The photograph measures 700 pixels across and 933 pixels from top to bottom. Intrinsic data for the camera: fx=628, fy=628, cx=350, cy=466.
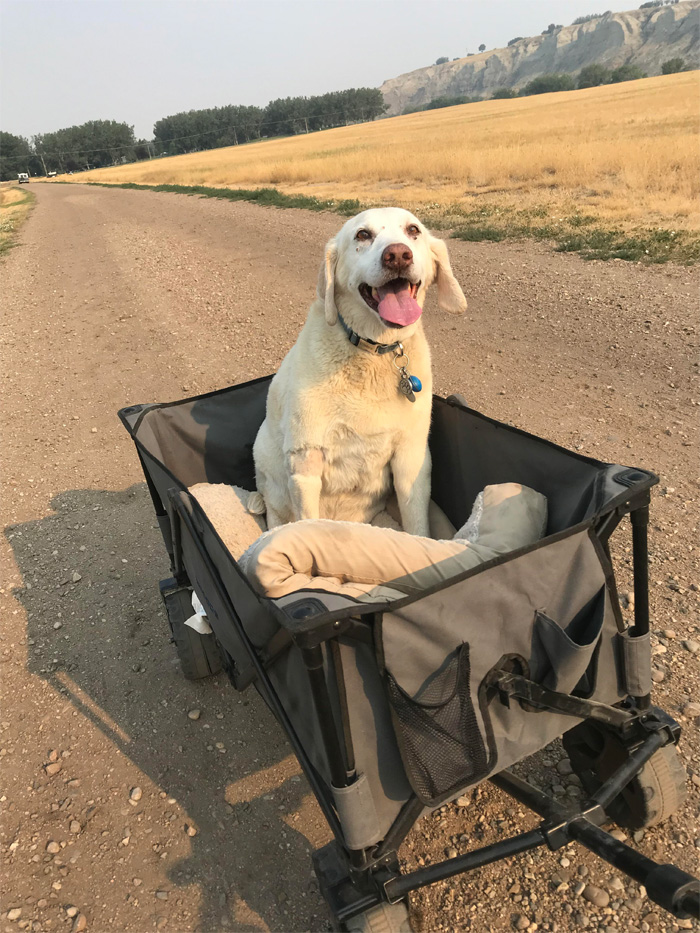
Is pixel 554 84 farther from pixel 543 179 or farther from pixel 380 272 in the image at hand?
pixel 380 272

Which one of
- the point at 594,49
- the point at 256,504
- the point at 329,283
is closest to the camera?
the point at 329,283

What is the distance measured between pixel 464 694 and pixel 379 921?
0.57m

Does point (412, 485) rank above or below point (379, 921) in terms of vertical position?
above

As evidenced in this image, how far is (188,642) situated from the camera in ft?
7.99

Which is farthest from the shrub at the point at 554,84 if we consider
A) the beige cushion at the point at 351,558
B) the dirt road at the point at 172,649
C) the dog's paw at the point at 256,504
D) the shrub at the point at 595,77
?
the beige cushion at the point at 351,558

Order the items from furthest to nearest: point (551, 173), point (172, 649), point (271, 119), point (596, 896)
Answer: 1. point (271, 119)
2. point (551, 173)
3. point (172, 649)
4. point (596, 896)

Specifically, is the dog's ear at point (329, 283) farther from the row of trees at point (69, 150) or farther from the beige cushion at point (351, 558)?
the row of trees at point (69, 150)

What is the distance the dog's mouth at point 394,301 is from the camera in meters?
2.33

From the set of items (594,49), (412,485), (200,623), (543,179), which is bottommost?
(200,623)

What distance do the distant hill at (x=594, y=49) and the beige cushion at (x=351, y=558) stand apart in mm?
117372

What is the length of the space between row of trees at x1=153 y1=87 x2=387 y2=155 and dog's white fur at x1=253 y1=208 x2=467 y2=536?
99.9 meters

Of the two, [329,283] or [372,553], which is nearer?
[372,553]

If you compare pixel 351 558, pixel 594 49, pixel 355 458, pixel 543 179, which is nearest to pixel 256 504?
pixel 355 458

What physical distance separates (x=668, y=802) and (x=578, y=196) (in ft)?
38.9
